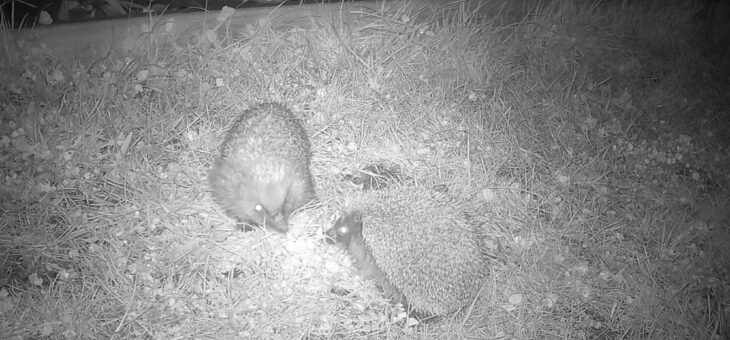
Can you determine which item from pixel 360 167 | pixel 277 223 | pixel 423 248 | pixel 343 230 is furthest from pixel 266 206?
pixel 423 248

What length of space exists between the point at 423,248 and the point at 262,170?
4.11ft

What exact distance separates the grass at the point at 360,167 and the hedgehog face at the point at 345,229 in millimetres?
122

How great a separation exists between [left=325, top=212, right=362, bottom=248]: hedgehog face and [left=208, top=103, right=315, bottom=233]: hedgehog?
0.36 metres

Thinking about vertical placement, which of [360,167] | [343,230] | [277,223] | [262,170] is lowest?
[343,230]

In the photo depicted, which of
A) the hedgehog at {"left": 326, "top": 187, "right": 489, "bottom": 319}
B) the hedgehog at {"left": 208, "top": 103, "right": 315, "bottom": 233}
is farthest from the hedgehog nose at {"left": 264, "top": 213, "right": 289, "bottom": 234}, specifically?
the hedgehog at {"left": 326, "top": 187, "right": 489, "bottom": 319}

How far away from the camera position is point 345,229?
3.32 m

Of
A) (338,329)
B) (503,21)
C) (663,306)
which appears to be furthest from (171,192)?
(663,306)

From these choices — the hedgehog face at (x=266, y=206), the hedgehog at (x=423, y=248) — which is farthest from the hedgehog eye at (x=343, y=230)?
the hedgehog face at (x=266, y=206)

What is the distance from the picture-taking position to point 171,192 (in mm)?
3352

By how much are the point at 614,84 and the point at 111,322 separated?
5.01 metres

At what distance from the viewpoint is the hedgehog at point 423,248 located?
9.57ft

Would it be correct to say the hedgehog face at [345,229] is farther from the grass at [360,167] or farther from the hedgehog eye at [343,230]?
the grass at [360,167]

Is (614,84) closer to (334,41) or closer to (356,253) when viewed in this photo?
(334,41)

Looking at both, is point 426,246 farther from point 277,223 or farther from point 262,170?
point 262,170
